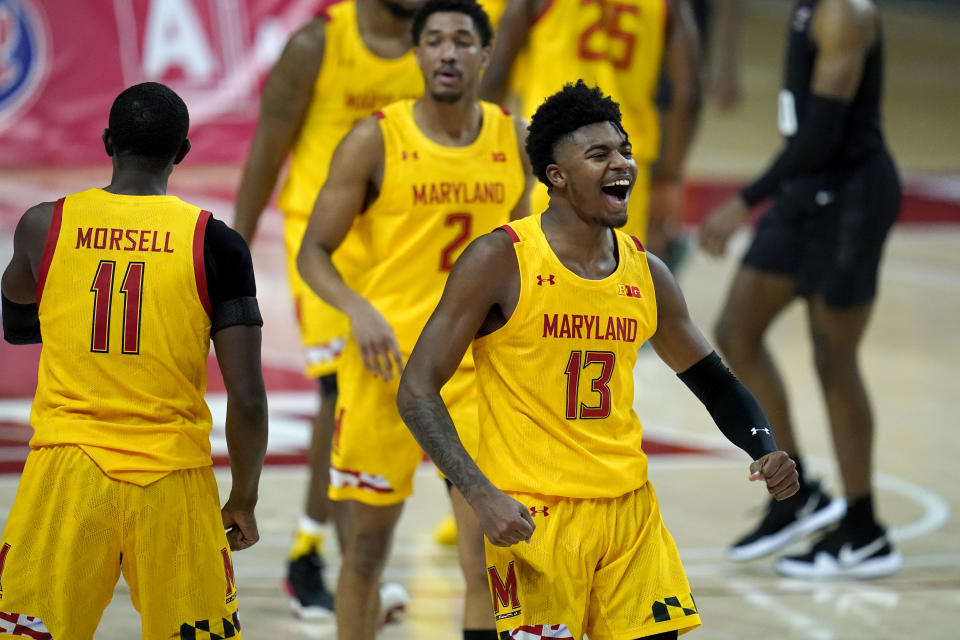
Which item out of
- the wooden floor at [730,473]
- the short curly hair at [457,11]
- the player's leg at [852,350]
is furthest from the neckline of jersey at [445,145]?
the player's leg at [852,350]

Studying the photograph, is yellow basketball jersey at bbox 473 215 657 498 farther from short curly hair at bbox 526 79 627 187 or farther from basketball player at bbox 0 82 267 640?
basketball player at bbox 0 82 267 640

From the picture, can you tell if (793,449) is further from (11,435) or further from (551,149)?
(11,435)

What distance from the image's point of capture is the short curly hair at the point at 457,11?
201 inches

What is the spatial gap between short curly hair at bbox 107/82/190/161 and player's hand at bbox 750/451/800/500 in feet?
5.30

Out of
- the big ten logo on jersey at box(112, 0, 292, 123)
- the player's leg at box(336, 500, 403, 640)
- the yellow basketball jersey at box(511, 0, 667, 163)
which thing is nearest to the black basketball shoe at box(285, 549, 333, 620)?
the player's leg at box(336, 500, 403, 640)

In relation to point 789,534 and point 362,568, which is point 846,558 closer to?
point 789,534

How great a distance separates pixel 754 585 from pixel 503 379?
2798 millimetres

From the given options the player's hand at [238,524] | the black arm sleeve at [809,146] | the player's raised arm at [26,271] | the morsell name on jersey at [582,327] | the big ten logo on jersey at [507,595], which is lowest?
the big ten logo on jersey at [507,595]

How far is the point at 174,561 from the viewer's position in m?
3.77

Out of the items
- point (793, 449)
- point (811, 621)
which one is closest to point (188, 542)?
point (811, 621)

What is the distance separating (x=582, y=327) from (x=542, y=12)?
123 inches

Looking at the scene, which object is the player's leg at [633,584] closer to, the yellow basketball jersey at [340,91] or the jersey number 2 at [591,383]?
the jersey number 2 at [591,383]

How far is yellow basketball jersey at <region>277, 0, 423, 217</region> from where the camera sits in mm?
5922

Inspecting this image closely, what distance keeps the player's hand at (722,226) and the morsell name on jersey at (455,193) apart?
158 centimetres
